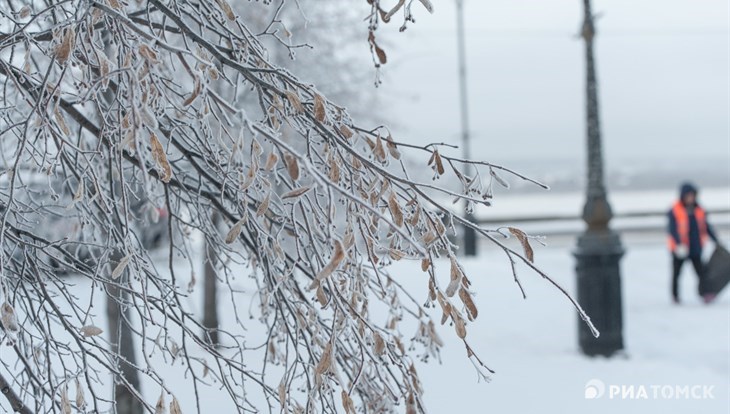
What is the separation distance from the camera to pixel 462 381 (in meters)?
5.73

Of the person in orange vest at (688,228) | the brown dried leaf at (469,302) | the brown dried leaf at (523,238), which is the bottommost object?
the brown dried leaf at (469,302)

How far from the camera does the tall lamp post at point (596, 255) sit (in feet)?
24.7

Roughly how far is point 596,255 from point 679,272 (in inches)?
137

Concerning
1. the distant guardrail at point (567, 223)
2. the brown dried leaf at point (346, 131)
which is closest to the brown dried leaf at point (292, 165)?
the brown dried leaf at point (346, 131)

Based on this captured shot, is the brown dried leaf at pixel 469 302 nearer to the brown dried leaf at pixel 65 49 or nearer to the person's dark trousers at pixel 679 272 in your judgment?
the brown dried leaf at pixel 65 49

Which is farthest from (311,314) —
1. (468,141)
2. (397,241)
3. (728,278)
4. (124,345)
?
(468,141)

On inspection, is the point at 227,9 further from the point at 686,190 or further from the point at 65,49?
the point at 686,190

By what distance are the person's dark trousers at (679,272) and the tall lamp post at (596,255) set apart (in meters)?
3.14

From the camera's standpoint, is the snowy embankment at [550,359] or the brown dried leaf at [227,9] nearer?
the brown dried leaf at [227,9]

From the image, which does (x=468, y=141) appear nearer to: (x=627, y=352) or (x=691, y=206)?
(x=691, y=206)

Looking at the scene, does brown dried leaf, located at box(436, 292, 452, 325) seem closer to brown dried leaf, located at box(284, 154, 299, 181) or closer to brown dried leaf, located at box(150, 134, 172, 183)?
brown dried leaf, located at box(284, 154, 299, 181)

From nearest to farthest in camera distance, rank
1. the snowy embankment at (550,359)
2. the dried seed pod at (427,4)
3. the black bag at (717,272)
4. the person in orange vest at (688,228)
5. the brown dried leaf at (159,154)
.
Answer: the brown dried leaf at (159,154) → the dried seed pod at (427,4) → the snowy embankment at (550,359) → the black bag at (717,272) → the person in orange vest at (688,228)

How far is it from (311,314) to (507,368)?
171 inches

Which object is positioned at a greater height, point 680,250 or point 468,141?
point 468,141
